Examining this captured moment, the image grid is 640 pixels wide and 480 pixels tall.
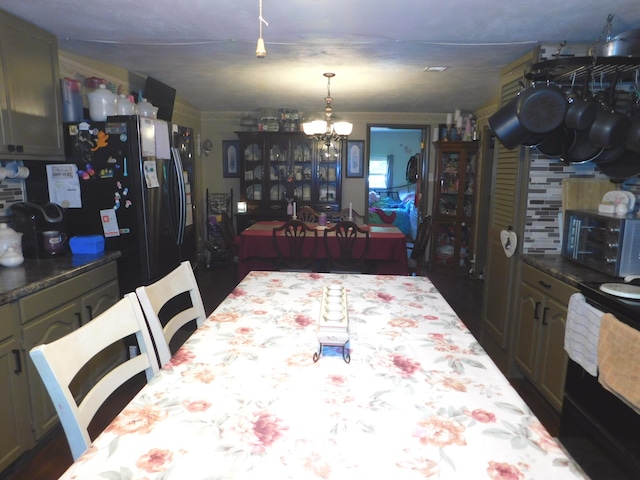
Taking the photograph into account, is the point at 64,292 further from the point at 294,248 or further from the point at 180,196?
the point at 294,248

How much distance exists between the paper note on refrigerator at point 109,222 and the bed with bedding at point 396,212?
180 inches

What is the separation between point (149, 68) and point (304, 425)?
11.6 feet

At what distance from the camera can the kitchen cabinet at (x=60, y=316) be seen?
1.89 metres

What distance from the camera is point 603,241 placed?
2115 millimetres

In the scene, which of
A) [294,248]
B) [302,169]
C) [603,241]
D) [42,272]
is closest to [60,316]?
[42,272]

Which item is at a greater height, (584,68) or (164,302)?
(584,68)

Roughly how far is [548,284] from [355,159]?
391 cm

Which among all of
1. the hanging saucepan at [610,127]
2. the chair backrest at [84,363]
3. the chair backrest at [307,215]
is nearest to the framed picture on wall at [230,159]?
the chair backrest at [307,215]

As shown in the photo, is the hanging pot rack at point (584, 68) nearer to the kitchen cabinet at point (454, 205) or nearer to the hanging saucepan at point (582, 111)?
the hanging saucepan at point (582, 111)

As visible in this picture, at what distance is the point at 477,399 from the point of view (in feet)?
3.27

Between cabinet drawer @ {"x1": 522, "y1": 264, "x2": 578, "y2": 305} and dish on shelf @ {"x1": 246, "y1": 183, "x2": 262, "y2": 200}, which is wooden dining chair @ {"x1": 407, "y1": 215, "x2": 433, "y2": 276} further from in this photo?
dish on shelf @ {"x1": 246, "y1": 183, "x2": 262, "y2": 200}

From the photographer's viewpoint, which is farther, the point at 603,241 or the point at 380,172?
the point at 380,172

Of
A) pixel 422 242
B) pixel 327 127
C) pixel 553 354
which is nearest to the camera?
pixel 553 354

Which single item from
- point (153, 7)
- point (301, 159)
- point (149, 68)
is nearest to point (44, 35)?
point (153, 7)
